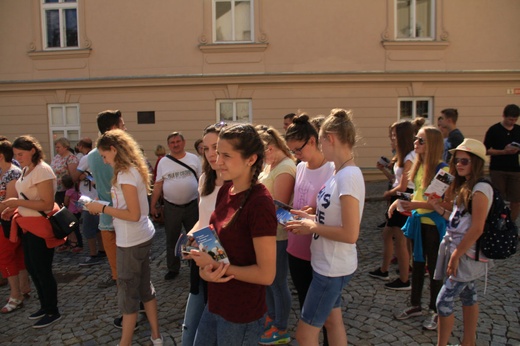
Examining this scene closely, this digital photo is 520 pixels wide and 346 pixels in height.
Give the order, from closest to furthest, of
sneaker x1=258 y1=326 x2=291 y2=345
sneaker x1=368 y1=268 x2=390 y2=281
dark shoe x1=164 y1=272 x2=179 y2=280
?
sneaker x1=258 y1=326 x2=291 y2=345 → sneaker x1=368 y1=268 x2=390 y2=281 → dark shoe x1=164 y1=272 x2=179 y2=280

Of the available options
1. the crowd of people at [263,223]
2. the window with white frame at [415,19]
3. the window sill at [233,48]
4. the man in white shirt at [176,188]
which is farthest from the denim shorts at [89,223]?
the window with white frame at [415,19]

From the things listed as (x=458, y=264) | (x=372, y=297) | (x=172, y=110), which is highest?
(x=172, y=110)

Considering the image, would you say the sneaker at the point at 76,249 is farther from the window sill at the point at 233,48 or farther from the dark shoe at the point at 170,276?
the window sill at the point at 233,48

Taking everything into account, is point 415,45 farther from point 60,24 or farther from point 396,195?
point 60,24

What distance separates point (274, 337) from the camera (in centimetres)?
329

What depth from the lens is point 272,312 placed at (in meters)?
3.40

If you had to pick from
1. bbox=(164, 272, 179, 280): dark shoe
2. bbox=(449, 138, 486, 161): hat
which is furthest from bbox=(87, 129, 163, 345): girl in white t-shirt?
bbox=(449, 138, 486, 161): hat

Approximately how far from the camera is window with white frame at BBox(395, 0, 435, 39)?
11.9 m

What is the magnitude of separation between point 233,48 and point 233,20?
0.99m

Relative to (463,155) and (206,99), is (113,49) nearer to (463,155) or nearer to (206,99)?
(206,99)

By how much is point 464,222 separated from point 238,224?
1.79 m

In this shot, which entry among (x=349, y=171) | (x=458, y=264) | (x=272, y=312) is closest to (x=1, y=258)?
(x=272, y=312)

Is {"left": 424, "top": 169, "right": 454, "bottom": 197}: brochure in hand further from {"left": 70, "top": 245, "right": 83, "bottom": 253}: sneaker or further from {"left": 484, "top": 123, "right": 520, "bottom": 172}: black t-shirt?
{"left": 70, "top": 245, "right": 83, "bottom": 253}: sneaker

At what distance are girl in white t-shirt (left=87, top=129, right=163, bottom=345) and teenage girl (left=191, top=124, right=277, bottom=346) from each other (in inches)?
51.6
